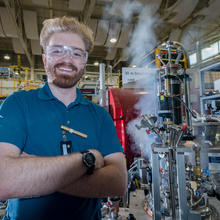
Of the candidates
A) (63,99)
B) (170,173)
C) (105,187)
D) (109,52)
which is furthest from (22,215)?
(109,52)

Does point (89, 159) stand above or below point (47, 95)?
below

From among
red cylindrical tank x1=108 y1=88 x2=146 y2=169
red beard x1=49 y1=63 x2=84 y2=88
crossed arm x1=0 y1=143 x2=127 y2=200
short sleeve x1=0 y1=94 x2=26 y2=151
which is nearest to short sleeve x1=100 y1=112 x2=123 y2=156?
crossed arm x1=0 y1=143 x2=127 y2=200

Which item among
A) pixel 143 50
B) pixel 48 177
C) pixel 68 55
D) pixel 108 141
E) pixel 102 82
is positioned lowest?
pixel 48 177

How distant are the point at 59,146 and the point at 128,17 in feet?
20.8

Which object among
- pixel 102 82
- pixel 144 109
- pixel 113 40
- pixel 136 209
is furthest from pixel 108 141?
pixel 113 40

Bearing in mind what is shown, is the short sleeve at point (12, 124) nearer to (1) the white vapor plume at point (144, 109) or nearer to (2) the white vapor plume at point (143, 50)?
(2) the white vapor plume at point (143, 50)

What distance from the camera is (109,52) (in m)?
A: 9.03

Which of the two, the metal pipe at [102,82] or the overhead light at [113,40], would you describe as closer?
the metal pipe at [102,82]

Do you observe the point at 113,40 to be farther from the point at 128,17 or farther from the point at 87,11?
the point at 87,11

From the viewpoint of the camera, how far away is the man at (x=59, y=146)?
727 mm

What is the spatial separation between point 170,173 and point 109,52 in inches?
326

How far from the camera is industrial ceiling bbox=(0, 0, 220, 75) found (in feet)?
17.2

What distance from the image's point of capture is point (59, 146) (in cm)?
92

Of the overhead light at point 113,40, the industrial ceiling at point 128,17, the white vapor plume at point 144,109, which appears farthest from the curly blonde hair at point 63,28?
the overhead light at point 113,40
